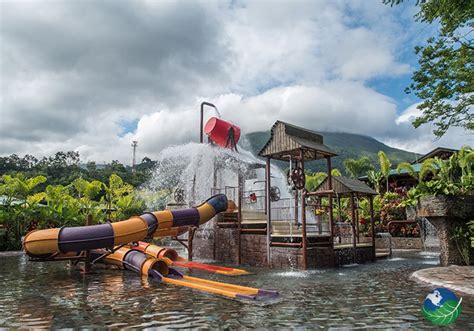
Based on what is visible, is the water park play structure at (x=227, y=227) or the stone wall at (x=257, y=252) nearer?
the water park play structure at (x=227, y=227)

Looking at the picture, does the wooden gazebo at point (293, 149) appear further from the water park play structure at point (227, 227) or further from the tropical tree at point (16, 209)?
the tropical tree at point (16, 209)

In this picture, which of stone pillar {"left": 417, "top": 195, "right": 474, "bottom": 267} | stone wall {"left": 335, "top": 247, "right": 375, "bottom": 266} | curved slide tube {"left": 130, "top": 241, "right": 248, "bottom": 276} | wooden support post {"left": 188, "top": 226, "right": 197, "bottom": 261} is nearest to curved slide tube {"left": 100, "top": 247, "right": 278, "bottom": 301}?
curved slide tube {"left": 130, "top": 241, "right": 248, "bottom": 276}

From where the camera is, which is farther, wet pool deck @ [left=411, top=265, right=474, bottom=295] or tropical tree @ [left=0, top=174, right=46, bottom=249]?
tropical tree @ [left=0, top=174, right=46, bottom=249]

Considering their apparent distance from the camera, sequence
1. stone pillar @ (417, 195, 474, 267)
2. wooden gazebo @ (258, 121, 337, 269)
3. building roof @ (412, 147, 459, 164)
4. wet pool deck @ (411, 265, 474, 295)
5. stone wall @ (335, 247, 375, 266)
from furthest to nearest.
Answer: building roof @ (412, 147, 459, 164) → stone wall @ (335, 247, 375, 266) → wooden gazebo @ (258, 121, 337, 269) → stone pillar @ (417, 195, 474, 267) → wet pool deck @ (411, 265, 474, 295)

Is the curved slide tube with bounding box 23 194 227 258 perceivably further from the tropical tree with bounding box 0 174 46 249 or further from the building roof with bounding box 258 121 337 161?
the tropical tree with bounding box 0 174 46 249

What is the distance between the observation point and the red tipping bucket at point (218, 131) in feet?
63.5

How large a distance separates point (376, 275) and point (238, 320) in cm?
716

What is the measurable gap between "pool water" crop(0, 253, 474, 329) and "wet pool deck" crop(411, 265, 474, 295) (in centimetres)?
39

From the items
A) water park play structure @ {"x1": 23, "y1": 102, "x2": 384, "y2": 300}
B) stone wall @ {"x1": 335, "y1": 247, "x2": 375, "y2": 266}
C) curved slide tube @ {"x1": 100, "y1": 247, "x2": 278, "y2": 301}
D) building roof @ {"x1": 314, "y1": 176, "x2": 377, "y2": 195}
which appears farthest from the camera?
building roof @ {"x1": 314, "y1": 176, "x2": 377, "y2": 195}

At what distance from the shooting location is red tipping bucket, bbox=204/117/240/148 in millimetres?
19344

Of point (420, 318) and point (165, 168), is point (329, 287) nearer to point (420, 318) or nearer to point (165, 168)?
point (420, 318)

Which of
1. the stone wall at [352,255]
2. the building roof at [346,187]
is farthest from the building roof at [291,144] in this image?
the stone wall at [352,255]

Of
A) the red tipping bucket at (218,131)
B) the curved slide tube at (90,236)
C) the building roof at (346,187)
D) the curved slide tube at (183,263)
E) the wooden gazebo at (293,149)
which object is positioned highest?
the red tipping bucket at (218,131)

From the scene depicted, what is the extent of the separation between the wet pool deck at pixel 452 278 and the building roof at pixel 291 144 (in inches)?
226
